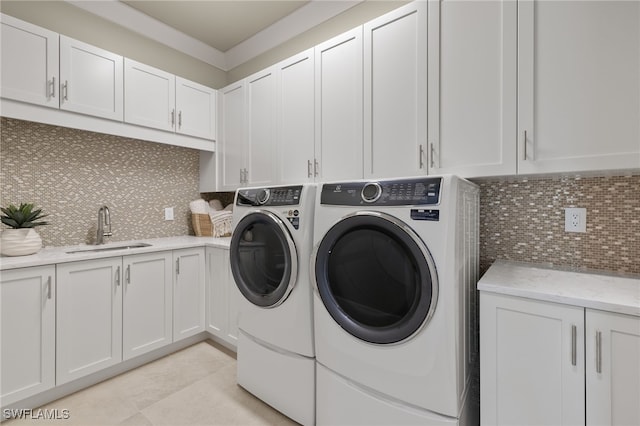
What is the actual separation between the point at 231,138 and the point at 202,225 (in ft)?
2.96

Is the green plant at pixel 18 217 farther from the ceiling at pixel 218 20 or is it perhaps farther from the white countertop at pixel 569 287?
the white countertop at pixel 569 287

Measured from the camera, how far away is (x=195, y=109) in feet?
9.04

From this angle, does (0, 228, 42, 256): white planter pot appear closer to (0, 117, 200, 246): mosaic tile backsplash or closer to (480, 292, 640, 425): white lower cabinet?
(0, 117, 200, 246): mosaic tile backsplash

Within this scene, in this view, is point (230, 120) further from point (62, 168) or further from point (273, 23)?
point (62, 168)

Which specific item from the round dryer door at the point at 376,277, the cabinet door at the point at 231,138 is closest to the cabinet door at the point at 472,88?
the round dryer door at the point at 376,277

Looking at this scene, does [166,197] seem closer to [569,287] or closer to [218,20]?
[218,20]

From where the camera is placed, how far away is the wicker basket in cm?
293

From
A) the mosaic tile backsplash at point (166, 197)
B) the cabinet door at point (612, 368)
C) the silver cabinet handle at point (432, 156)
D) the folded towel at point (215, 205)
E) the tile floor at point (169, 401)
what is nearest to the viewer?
the cabinet door at point (612, 368)

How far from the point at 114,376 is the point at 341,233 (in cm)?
203

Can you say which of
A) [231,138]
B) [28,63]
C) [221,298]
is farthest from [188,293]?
[28,63]

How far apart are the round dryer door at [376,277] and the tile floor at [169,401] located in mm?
863

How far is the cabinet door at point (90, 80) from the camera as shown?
1.99 m

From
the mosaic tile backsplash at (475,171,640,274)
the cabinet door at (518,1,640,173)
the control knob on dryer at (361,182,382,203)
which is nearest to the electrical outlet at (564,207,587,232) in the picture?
the mosaic tile backsplash at (475,171,640,274)

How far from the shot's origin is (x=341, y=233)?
1.41 metres
